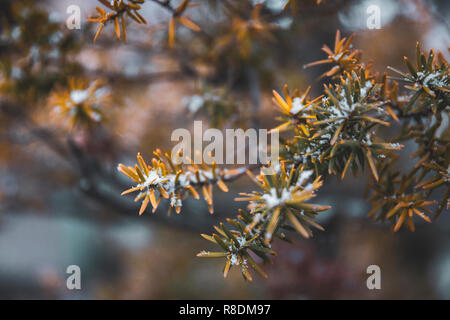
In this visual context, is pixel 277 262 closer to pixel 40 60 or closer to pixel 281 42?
pixel 281 42

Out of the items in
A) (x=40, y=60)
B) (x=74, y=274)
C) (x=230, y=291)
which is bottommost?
(x=230, y=291)

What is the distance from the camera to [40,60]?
0.80 metres

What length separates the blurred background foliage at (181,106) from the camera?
0.79 m

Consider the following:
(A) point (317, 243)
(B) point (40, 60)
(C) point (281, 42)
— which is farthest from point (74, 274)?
(C) point (281, 42)

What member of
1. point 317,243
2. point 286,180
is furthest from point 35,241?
point 286,180

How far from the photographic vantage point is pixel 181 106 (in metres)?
1.26

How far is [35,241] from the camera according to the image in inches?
125

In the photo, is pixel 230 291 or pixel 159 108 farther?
pixel 230 291

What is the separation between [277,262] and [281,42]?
78 cm

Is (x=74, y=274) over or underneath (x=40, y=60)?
underneath

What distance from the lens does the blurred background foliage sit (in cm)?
79
